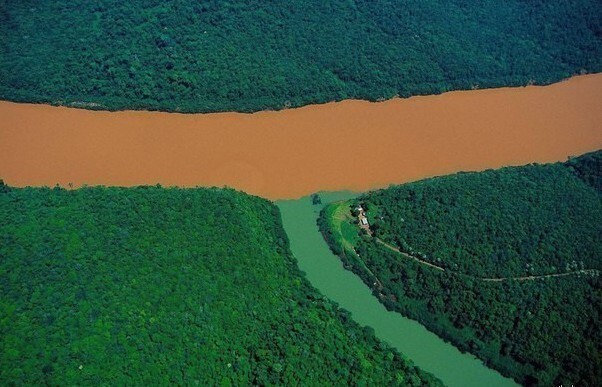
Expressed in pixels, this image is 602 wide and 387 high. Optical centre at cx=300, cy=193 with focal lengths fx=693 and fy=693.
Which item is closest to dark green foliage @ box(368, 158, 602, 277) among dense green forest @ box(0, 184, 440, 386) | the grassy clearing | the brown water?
the grassy clearing

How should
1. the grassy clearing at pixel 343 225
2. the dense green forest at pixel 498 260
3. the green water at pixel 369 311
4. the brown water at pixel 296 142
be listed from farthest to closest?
the brown water at pixel 296 142
the grassy clearing at pixel 343 225
the green water at pixel 369 311
the dense green forest at pixel 498 260

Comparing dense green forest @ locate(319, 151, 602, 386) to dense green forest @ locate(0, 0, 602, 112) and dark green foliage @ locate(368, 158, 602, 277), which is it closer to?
dark green foliage @ locate(368, 158, 602, 277)

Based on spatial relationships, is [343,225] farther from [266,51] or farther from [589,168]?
[589,168]

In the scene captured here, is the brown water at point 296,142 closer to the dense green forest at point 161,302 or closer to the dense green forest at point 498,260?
the dense green forest at point 498,260

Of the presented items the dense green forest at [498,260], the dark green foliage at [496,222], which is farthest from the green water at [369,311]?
the dark green foliage at [496,222]

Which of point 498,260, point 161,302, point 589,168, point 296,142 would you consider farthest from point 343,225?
point 589,168

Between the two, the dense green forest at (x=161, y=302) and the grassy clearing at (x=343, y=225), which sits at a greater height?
the grassy clearing at (x=343, y=225)
